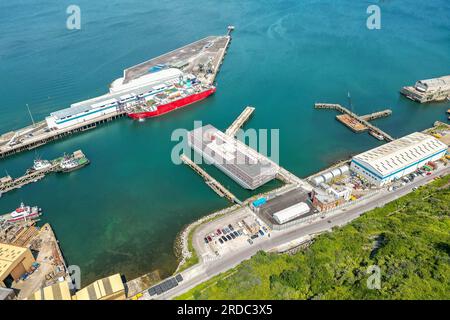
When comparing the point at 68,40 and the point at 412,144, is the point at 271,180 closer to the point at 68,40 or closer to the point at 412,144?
the point at 412,144

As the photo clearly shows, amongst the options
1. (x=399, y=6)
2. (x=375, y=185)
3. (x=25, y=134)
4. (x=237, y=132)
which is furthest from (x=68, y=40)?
(x=399, y=6)

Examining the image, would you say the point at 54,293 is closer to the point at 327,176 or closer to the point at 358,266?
the point at 358,266

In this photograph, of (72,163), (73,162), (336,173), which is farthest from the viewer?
(73,162)

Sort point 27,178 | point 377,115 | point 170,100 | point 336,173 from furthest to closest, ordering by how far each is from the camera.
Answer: point 170,100, point 377,115, point 27,178, point 336,173

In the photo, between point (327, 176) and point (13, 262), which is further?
point (327, 176)

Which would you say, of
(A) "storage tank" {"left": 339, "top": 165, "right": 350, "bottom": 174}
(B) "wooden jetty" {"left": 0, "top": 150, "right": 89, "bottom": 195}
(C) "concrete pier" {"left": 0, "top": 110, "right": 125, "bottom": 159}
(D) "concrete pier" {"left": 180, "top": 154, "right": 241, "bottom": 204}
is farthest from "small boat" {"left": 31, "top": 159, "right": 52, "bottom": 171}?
(A) "storage tank" {"left": 339, "top": 165, "right": 350, "bottom": 174}

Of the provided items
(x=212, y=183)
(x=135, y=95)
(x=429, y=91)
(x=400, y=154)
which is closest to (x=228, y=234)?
(x=212, y=183)

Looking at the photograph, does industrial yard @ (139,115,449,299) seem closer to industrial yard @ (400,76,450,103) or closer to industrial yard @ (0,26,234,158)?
industrial yard @ (400,76,450,103)
